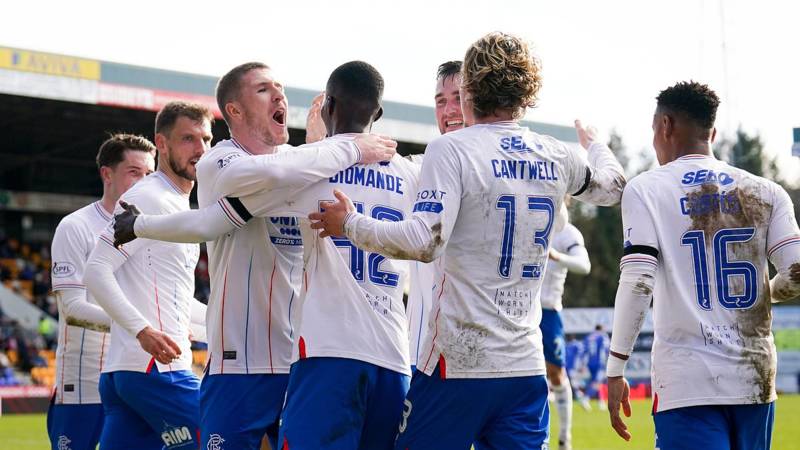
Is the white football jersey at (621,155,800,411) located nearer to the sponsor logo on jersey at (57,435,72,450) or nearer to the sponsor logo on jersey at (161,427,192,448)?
the sponsor logo on jersey at (161,427,192,448)

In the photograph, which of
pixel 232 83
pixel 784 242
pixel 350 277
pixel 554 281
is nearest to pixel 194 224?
pixel 350 277

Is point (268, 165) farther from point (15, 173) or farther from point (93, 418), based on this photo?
point (15, 173)

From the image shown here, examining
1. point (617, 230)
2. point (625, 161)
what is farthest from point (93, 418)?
point (625, 161)

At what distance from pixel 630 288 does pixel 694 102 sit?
0.94 m

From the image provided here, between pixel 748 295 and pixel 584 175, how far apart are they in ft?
3.00

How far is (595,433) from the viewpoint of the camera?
17.6 m

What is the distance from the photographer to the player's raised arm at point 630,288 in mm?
4543

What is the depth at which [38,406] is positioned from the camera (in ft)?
87.3

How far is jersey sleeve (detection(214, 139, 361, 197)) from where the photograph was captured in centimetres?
431

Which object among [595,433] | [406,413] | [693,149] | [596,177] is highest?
[693,149]

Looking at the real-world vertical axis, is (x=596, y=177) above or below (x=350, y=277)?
above

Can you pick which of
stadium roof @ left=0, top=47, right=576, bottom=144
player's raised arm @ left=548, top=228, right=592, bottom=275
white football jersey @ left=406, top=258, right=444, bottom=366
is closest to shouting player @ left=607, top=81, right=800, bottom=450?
white football jersey @ left=406, top=258, right=444, bottom=366

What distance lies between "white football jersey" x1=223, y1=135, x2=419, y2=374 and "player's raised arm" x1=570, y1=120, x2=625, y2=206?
73 cm

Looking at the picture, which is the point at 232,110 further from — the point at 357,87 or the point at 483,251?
the point at 483,251
